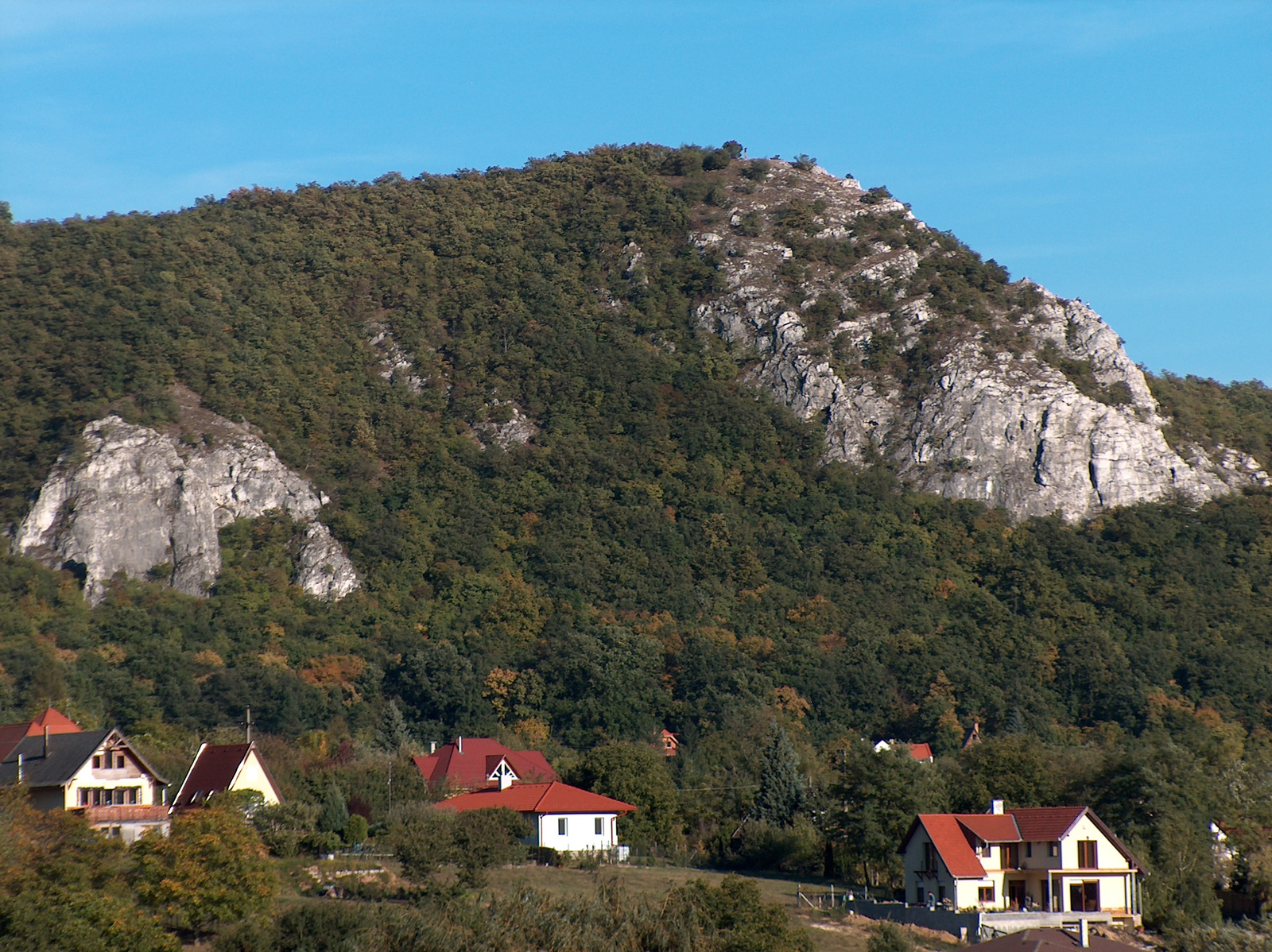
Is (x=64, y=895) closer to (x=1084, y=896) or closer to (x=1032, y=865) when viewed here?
(x=1032, y=865)

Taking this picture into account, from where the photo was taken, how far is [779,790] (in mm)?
64625

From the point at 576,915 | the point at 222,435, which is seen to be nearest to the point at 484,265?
the point at 222,435

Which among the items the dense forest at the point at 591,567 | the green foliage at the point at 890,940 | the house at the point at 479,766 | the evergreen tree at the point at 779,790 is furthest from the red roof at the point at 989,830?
the house at the point at 479,766

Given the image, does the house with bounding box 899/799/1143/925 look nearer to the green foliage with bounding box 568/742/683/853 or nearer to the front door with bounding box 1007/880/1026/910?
the front door with bounding box 1007/880/1026/910

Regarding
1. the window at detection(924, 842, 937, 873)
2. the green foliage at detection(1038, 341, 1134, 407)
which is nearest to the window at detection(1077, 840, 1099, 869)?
the window at detection(924, 842, 937, 873)

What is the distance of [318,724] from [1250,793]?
170 feet

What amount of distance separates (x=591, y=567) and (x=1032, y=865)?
59853 mm

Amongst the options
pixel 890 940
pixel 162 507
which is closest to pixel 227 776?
pixel 890 940

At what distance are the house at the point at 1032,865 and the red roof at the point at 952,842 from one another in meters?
0.03

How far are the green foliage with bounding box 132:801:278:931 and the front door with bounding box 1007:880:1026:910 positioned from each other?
24758mm

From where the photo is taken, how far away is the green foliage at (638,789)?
60938 millimetres

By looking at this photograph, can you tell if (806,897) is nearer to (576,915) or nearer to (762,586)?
(576,915)

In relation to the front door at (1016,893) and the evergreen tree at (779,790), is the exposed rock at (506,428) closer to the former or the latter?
the evergreen tree at (779,790)

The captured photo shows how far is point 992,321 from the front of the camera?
407 ft
